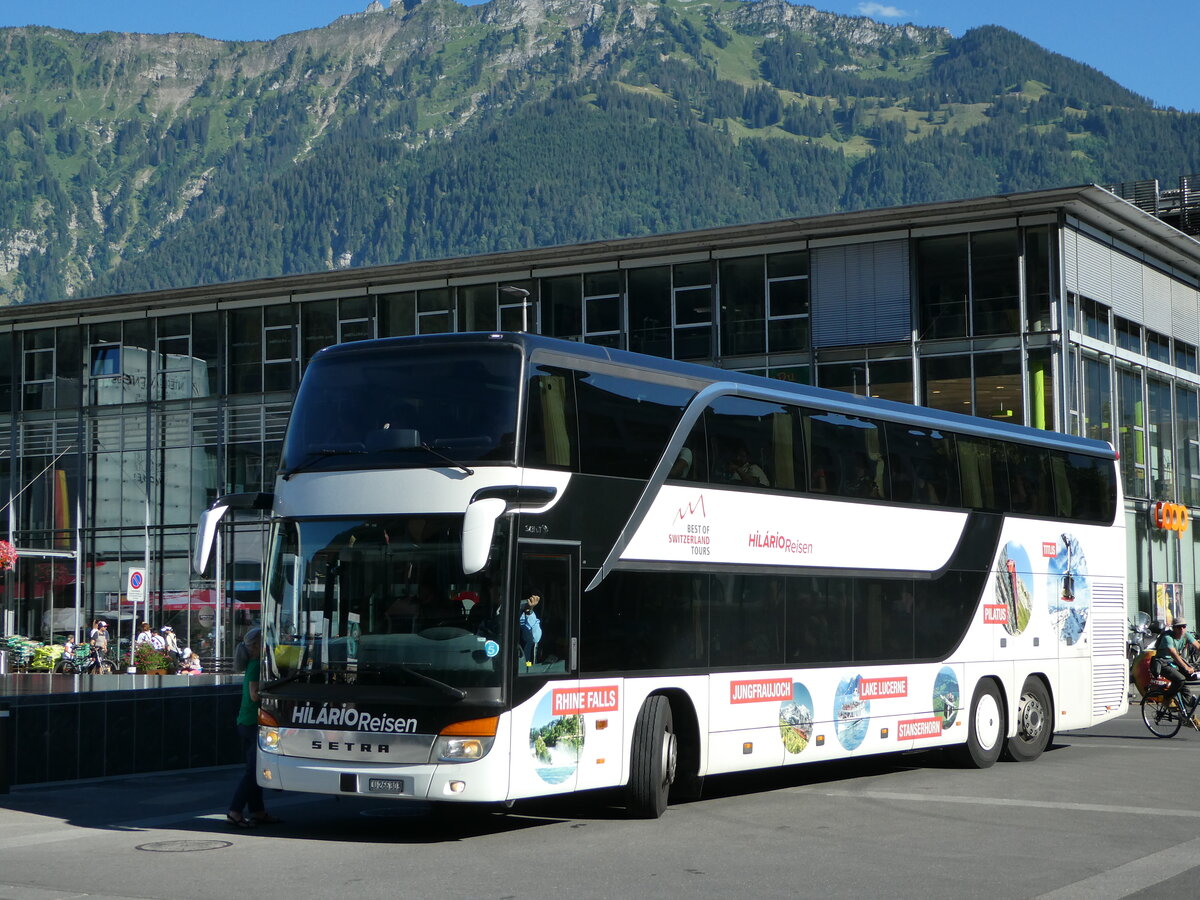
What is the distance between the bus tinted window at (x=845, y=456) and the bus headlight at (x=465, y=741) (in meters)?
5.16

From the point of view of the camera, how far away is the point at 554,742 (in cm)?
1238

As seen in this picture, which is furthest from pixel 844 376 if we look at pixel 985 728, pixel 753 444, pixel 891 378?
pixel 753 444

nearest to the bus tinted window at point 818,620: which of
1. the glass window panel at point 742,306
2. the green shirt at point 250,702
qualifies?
the green shirt at point 250,702

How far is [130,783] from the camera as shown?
661 inches

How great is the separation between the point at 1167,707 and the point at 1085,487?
4.35 m

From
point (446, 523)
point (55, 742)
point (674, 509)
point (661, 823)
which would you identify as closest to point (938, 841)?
point (661, 823)

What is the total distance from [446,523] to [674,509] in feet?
8.51

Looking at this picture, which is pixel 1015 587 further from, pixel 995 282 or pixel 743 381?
pixel 995 282

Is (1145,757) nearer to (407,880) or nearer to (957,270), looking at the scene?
(407,880)

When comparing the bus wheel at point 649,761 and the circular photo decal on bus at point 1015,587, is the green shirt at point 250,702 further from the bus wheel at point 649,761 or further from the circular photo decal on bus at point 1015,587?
the circular photo decal on bus at point 1015,587

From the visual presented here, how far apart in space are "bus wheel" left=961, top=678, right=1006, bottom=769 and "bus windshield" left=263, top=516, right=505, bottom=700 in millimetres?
8222

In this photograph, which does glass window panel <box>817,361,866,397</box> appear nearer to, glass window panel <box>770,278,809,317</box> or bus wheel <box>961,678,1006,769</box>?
glass window panel <box>770,278,809,317</box>

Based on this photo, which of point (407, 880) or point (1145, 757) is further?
→ point (1145, 757)

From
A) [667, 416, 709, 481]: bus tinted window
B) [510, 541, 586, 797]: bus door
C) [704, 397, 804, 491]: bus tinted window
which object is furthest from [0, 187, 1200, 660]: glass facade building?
[510, 541, 586, 797]: bus door
